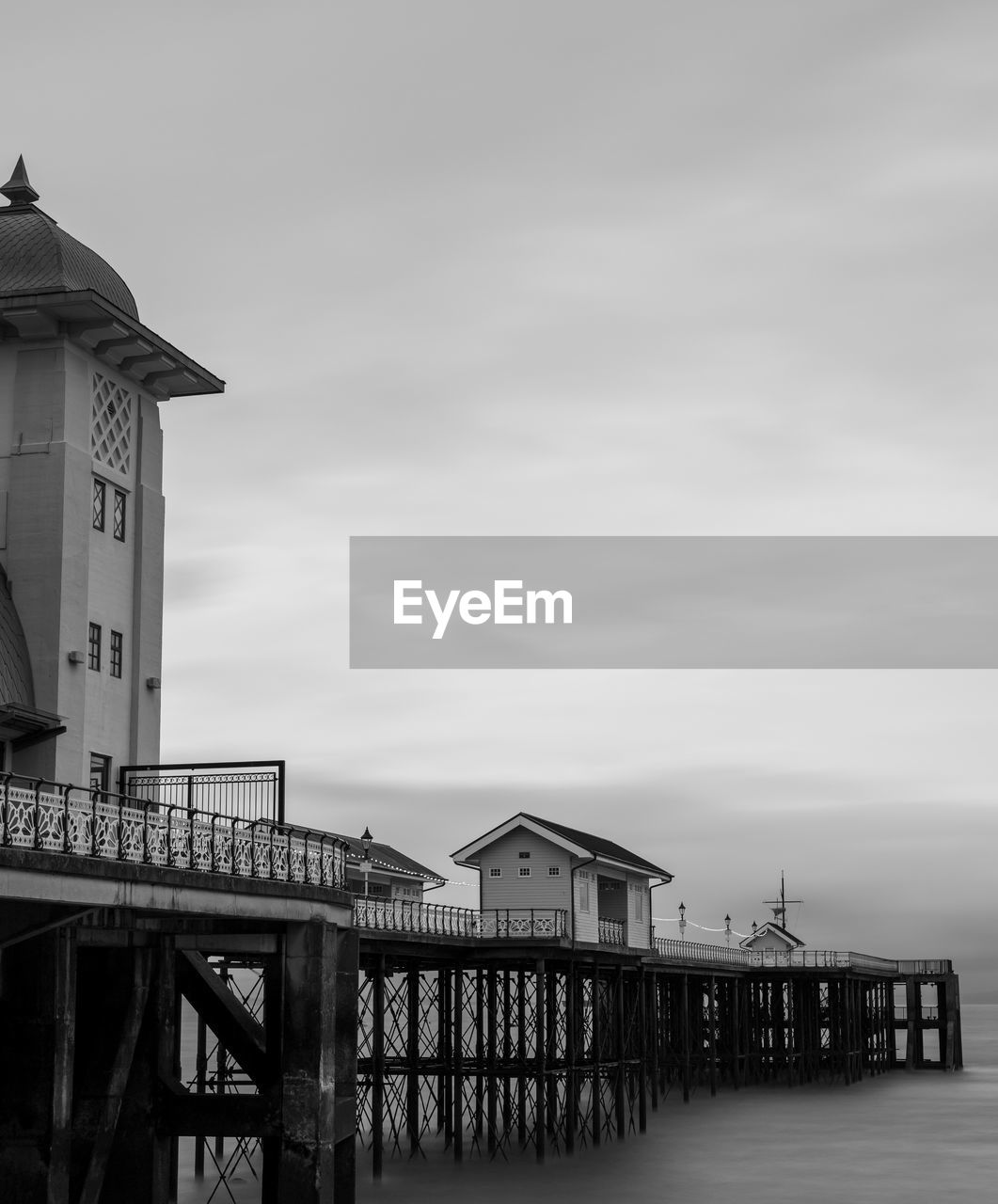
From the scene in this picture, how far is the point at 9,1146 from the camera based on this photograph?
75.4 feet

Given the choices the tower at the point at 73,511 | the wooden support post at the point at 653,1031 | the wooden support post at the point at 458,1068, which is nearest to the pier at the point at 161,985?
the tower at the point at 73,511

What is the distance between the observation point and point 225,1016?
2680 centimetres

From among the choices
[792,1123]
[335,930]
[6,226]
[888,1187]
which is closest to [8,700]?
[335,930]

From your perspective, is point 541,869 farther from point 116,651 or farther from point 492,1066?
point 116,651

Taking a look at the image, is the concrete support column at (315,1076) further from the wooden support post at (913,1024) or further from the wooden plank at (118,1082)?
the wooden support post at (913,1024)

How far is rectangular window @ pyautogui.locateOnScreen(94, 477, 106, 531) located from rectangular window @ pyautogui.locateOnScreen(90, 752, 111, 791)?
4373mm

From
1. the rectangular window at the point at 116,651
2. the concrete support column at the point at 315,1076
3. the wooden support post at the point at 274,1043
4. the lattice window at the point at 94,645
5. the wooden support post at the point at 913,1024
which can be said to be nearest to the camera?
the concrete support column at the point at 315,1076

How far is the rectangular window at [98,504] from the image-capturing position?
102 ft

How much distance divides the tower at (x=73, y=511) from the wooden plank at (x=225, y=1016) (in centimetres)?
396

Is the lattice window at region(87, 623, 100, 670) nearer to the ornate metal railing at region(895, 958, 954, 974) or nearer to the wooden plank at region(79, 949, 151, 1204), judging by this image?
the wooden plank at region(79, 949, 151, 1204)

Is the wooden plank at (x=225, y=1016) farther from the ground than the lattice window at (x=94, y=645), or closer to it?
closer to it

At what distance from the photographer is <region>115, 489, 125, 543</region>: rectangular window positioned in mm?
31955

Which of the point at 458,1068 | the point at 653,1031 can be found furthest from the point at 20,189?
the point at 653,1031

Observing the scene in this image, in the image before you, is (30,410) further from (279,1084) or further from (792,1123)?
(792,1123)
